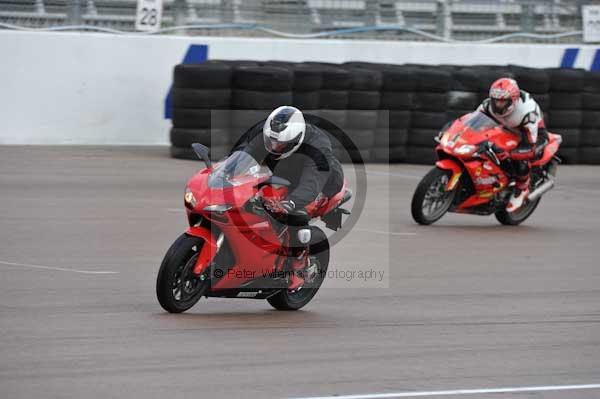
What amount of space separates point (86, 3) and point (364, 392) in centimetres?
1237

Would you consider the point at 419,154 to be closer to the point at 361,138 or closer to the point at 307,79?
the point at 361,138

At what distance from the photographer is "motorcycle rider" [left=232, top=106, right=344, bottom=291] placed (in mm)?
7023

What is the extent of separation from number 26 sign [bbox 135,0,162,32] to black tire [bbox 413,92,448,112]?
427 centimetres

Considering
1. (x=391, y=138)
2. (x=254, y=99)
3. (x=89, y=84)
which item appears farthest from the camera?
(x=391, y=138)

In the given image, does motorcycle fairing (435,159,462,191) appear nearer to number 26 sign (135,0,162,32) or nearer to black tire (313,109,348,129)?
black tire (313,109,348,129)

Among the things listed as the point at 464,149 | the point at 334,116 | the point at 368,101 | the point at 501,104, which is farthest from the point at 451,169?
the point at 368,101

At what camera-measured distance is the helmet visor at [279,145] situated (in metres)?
7.03

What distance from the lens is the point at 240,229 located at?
23.2 feet

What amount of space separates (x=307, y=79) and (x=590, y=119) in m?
5.11

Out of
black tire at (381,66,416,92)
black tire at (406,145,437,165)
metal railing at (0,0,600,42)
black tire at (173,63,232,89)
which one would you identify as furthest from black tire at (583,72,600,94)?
black tire at (173,63,232,89)

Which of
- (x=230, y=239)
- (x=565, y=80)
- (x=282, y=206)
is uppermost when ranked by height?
(x=282, y=206)

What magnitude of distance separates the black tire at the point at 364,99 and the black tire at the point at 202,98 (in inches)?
77.1

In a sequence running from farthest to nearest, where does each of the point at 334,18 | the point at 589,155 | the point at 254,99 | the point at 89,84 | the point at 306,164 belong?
the point at 334,18
the point at 589,155
the point at 89,84
the point at 254,99
the point at 306,164

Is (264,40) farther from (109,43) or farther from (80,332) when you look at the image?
(80,332)
